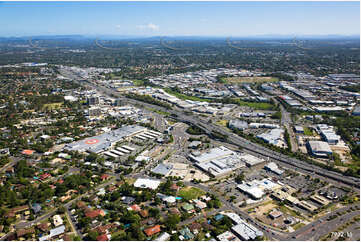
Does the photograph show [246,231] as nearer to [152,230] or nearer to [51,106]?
[152,230]

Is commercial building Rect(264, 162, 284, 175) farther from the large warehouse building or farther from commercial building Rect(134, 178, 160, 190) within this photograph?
the large warehouse building

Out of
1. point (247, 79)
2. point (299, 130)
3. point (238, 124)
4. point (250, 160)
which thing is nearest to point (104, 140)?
point (250, 160)

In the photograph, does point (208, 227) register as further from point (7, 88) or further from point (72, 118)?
point (7, 88)

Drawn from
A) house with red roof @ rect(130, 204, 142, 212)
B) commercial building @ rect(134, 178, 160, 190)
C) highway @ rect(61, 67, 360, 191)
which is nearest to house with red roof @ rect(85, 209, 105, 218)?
house with red roof @ rect(130, 204, 142, 212)

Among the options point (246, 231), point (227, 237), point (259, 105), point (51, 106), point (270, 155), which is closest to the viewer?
point (227, 237)

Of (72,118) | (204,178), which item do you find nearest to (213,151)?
(204,178)

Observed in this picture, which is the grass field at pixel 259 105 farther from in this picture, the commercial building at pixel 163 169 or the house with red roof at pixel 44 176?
the house with red roof at pixel 44 176

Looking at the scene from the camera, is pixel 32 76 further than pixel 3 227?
Yes
